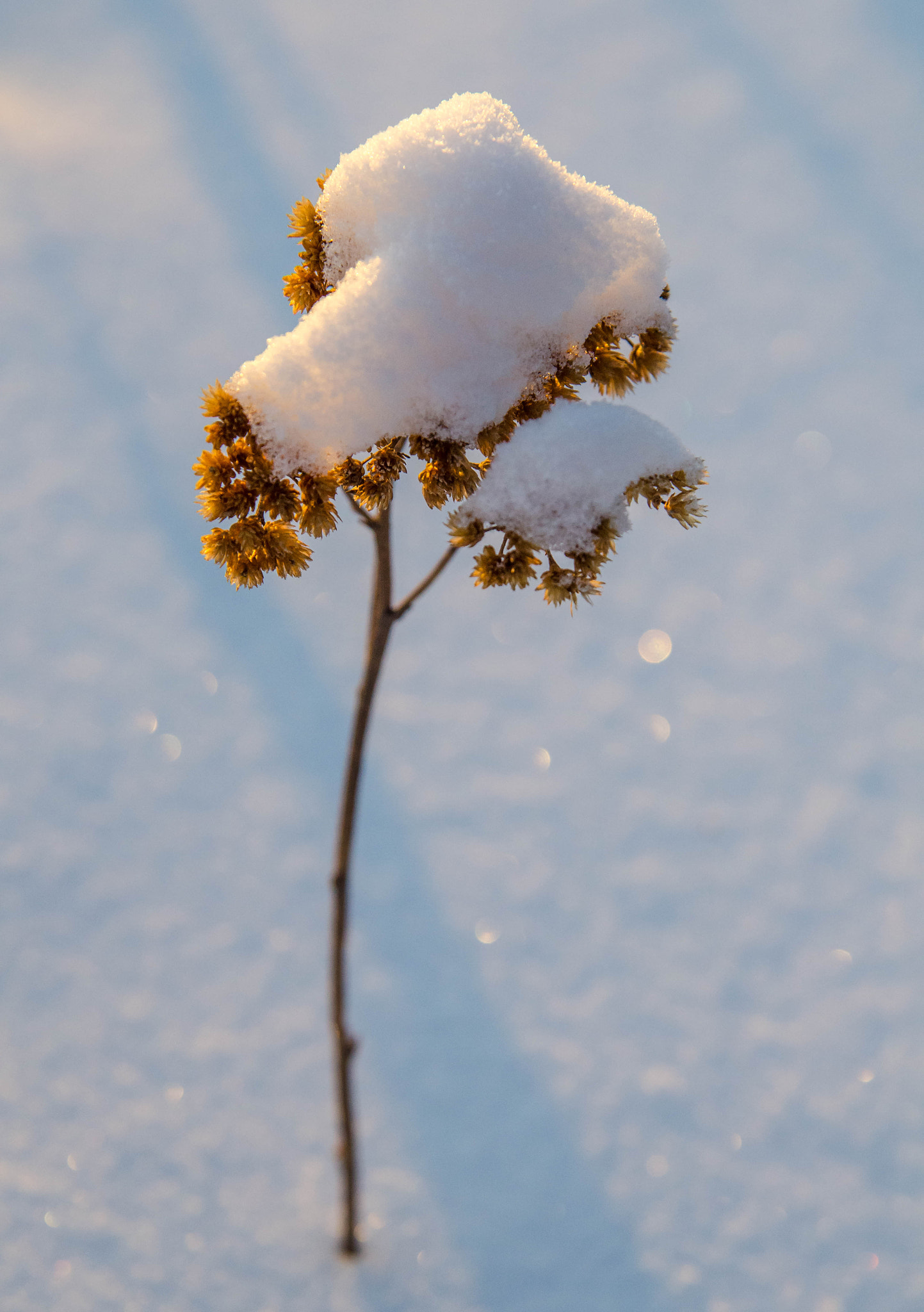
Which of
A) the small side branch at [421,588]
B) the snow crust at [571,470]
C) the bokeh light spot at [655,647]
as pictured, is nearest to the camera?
the snow crust at [571,470]

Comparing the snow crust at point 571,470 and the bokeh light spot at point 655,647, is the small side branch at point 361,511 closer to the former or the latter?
the snow crust at point 571,470

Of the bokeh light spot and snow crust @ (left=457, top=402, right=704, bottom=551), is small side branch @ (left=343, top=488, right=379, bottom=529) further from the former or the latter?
the bokeh light spot

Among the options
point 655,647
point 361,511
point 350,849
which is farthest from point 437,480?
point 655,647

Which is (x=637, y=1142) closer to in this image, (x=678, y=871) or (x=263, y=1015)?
(x=678, y=871)

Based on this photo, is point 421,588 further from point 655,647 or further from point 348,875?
point 655,647

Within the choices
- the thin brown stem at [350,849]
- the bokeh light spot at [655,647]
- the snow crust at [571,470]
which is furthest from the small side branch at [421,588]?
the bokeh light spot at [655,647]

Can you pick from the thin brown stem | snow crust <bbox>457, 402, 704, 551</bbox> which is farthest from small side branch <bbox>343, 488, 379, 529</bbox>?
snow crust <bbox>457, 402, 704, 551</bbox>

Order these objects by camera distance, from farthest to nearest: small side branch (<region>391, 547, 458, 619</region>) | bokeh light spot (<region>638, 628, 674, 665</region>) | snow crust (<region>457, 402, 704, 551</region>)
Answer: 1. bokeh light spot (<region>638, 628, 674, 665</region>)
2. small side branch (<region>391, 547, 458, 619</region>)
3. snow crust (<region>457, 402, 704, 551</region>)
